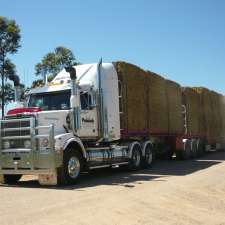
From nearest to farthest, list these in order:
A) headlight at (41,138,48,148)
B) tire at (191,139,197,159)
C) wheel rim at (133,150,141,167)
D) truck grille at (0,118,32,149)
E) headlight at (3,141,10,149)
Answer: headlight at (41,138,48,148), truck grille at (0,118,32,149), headlight at (3,141,10,149), wheel rim at (133,150,141,167), tire at (191,139,197,159)

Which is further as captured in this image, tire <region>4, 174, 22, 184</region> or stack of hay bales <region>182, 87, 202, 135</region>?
stack of hay bales <region>182, 87, 202, 135</region>

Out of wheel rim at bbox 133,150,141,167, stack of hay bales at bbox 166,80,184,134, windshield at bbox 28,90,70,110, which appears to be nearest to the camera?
windshield at bbox 28,90,70,110

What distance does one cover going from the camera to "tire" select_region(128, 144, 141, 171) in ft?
60.3

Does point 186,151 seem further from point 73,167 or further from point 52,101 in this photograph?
point 73,167

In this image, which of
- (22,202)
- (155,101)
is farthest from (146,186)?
(155,101)

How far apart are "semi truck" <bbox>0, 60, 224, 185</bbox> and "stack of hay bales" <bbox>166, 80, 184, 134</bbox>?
649 millimetres

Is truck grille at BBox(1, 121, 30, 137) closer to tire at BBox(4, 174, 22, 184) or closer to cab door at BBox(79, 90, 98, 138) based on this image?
tire at BBox(4, 174, 22, 184)

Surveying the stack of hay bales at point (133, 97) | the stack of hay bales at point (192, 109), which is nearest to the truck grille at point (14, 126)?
the stack of hay bales at point (133, 97)

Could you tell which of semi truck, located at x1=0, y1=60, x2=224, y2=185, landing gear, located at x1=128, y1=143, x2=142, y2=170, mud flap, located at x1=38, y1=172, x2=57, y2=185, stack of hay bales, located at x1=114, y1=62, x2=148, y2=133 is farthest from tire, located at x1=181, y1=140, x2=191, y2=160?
mud flap, located at x1=38, y1=172, x2=57, y2=185

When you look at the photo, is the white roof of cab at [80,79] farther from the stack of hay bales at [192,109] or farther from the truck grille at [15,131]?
the stack of hay bales at [192,109]

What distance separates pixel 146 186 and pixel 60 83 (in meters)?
4.73

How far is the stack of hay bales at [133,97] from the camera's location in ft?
59.3

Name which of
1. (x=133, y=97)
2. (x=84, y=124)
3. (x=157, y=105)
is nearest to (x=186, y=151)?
(x=157, y=105)

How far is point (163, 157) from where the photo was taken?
26.3 meters
